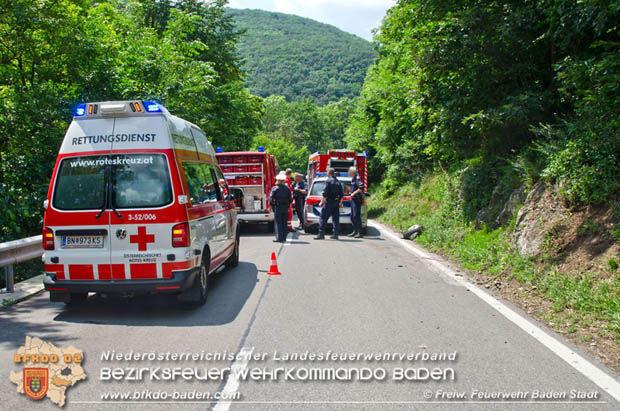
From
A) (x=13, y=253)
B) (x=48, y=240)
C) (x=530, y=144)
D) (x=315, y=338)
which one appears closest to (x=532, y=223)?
(x=530, y=144)

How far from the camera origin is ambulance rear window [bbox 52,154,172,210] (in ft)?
20.1

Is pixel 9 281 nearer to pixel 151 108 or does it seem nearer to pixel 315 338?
pixel 151 108

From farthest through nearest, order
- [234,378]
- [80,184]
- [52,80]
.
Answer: [52,80], [80,184], [234,378]

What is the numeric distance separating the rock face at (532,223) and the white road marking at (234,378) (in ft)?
17.0

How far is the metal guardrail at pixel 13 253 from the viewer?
728cm

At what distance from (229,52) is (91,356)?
27.8 meters

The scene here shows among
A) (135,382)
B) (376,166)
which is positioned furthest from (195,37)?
(135,382)

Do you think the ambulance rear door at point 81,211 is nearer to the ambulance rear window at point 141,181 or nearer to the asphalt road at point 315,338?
the ambulance rear window at point 141,181

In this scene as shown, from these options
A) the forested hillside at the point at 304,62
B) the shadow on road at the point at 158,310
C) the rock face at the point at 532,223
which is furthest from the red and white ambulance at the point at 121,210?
the forested hillside at the point at 304,62

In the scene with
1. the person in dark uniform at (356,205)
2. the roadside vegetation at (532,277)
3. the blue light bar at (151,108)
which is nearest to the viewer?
the roadside vegetation at (532,277)

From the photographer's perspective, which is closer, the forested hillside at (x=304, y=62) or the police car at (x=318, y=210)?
the police car at (x=318, y=210)

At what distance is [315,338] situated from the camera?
520 cm

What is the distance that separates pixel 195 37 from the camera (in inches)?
1112

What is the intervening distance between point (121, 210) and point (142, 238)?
434 mm
